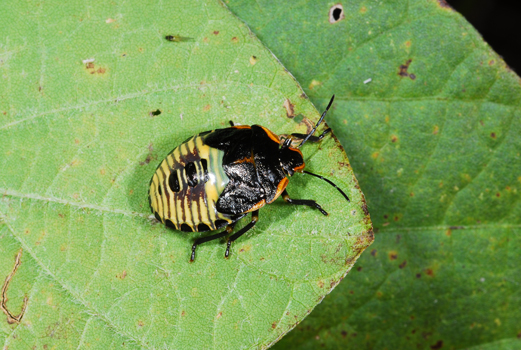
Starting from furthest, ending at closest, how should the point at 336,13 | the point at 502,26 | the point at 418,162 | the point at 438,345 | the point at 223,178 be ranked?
the point at 502,26
the point at 438,345
the point at 418,162
the point at 336,13
the point at 223,178

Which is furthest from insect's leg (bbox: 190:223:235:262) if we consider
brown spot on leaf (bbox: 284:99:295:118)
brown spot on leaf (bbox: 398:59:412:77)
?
brown spot on leaf (bbox: 398:59:412:77)

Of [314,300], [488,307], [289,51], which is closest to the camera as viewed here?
A: [314,300]

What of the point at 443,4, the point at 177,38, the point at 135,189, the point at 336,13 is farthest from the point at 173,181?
the point at 443,4

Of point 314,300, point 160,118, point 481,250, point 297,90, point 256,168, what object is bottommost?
point 481,250

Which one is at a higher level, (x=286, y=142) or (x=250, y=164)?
(x=286, y=142)

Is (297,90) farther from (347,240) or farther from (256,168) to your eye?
(347,240)

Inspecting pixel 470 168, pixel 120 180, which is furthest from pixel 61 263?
pixel 470 168

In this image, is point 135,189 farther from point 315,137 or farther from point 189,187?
point 315,137
